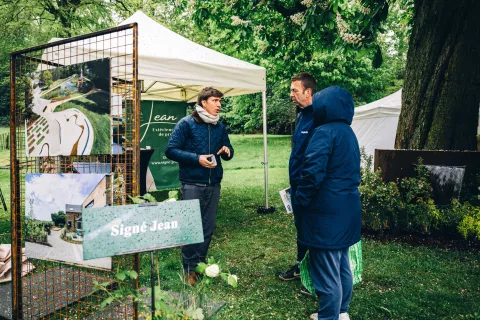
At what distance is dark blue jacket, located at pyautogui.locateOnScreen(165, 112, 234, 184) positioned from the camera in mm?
3570

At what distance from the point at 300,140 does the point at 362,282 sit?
1721 millimetres

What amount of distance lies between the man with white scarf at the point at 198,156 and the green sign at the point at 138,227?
1667 millimetres

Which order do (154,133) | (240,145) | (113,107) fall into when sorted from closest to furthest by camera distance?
1. (113,107)
2. (154,133)
3. (240,145)

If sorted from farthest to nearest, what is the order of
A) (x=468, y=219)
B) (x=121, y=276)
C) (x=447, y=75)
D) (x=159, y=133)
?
(x=159, y=133) → (x=447, y=75) → (x=468, y=219) → (x=121, y=276)

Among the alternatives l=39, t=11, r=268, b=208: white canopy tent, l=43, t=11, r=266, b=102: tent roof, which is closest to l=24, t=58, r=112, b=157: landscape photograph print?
l=39, t=11, r=268, b=208: white canopy tent

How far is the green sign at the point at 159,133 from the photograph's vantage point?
28.2 feet

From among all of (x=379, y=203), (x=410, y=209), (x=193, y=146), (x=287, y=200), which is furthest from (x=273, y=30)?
(x=287, y=200)

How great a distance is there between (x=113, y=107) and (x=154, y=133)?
258 inches

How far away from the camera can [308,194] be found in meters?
2.46

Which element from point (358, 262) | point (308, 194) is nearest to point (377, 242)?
point (358, 262)

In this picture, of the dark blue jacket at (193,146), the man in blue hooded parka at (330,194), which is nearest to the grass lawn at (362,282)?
the man in blue hooded parka at (330,194)

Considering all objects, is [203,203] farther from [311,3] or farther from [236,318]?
[311,3]

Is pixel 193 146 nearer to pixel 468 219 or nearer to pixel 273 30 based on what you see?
pixel 468 219

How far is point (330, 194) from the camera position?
2455 mm
